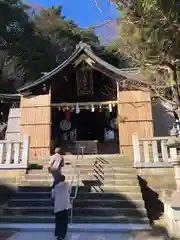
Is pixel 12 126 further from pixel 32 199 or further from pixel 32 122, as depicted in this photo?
pixel 32 199

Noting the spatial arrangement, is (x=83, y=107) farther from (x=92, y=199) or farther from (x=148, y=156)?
(x=92, y=199)

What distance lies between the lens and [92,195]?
761 cm

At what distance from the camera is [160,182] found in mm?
8469

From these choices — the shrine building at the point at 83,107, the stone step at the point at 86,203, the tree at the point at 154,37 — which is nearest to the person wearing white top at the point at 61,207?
the stone step at the point at 86,203

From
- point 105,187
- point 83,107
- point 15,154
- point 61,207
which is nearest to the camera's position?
point 61,207

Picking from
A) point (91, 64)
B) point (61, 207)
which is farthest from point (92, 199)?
point (91, 64)

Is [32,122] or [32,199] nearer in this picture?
[32,199]

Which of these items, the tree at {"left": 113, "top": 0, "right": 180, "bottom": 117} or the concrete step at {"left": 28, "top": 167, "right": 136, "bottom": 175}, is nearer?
the tree at {"left": 113, "top": 0, "right": 180, "bottom": 117}

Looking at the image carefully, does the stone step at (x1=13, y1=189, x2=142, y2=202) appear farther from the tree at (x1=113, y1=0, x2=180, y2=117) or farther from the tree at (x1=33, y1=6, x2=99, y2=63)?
the tree at (x1=33, y1=6, x2=99, y2=63)

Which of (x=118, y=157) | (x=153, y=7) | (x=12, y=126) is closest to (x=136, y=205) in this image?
(x=118, y=157)

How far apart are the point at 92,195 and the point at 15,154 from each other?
3260 mm

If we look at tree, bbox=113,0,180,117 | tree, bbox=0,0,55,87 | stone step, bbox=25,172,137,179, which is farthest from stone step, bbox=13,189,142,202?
tree, bbox=0,0,55,87

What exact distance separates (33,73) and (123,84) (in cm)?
1472

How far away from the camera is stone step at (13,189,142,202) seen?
7.45 metres
